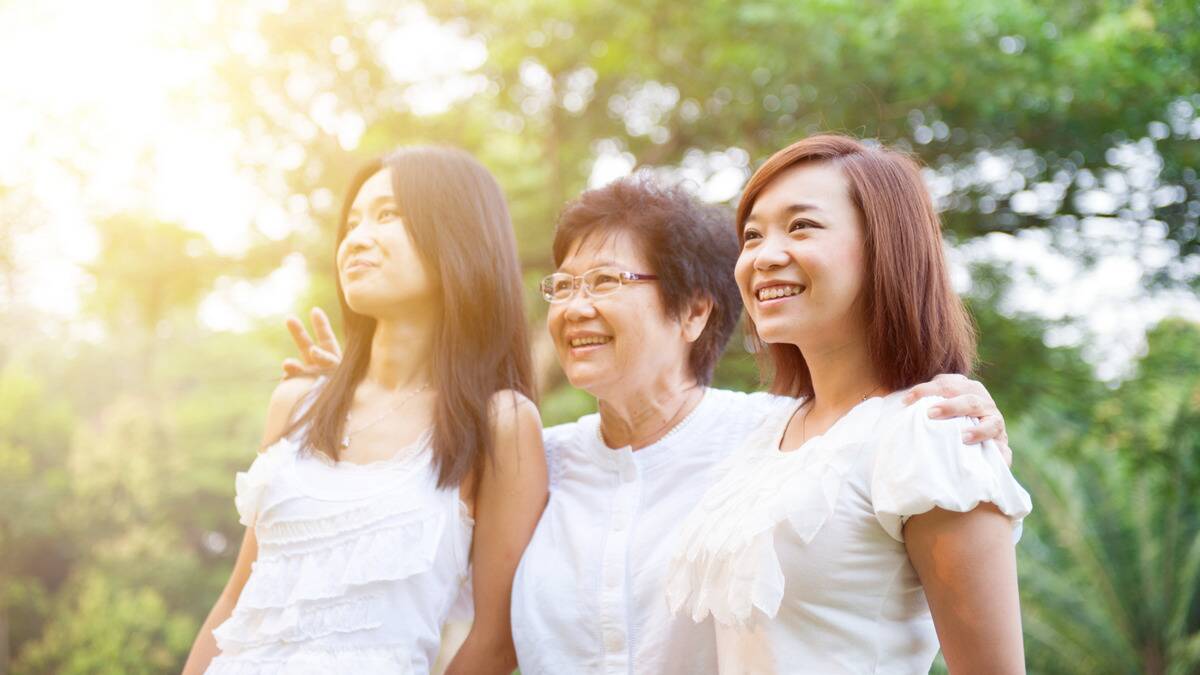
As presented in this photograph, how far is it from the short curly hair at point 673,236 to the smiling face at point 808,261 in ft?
2.03

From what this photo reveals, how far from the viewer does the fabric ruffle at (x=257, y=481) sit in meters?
2.46

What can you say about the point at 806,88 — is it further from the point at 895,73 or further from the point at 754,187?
the point at 754,187

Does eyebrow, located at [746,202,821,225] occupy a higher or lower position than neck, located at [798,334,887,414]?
higher

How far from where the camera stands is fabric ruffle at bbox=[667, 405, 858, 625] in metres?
1.70

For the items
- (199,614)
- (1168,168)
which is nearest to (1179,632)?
(1168,168)

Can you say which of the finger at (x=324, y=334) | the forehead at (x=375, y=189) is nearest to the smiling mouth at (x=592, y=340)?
the forehead at (x=375, y=189)

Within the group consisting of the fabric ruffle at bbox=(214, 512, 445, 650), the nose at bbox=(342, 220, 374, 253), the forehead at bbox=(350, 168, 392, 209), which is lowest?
the fabric ruffle at bbox=(214, 512, 445, 650)

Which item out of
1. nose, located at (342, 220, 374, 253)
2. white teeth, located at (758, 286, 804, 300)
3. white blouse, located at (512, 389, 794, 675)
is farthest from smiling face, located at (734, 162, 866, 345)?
nose, located at (342, 220, 374, 253)

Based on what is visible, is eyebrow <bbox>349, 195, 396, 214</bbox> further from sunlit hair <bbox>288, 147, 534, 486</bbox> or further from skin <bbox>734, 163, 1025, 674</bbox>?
skin <bbox>734, 163, 1025, 674</bbox>

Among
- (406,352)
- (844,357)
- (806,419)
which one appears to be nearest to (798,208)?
(844,357)

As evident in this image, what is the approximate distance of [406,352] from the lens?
2676 mm

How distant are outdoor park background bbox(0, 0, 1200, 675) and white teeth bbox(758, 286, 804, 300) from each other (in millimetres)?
3801

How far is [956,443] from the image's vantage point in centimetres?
161

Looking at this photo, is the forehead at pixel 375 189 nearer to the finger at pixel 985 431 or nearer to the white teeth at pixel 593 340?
the white teeth at pixel 593 340
